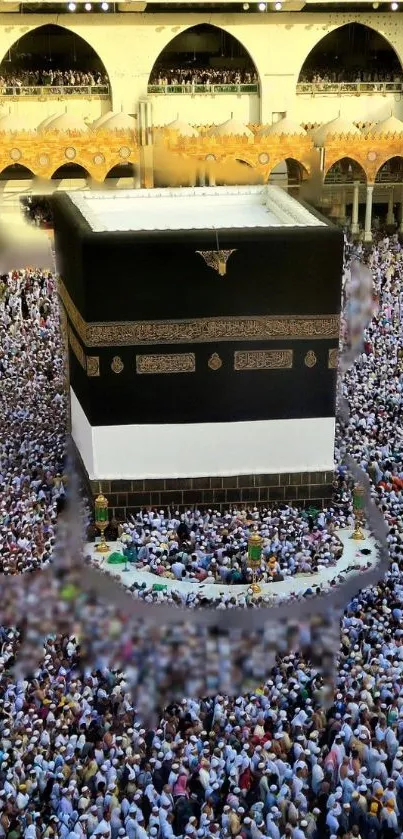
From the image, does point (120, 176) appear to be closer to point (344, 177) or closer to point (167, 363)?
point (344, 177)

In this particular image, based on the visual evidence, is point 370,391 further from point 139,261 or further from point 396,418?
point 139,261

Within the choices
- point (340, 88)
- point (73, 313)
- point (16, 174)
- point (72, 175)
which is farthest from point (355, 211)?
point (73, 313)

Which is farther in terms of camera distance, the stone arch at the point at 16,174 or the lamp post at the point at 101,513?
the stone arch at the point at 16,174

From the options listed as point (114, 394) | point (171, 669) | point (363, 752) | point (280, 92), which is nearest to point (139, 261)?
point (114, 394)

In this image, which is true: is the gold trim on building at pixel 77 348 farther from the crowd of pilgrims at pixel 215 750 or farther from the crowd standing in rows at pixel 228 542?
the crowd of pilgrims at pixel 215 750

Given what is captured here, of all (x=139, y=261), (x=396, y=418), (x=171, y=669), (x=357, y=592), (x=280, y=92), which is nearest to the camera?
(x=171, y=669)

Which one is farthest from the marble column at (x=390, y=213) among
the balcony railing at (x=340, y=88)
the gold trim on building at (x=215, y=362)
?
the gold trim on building at (x=215, y=362)

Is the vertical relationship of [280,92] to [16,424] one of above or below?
above
